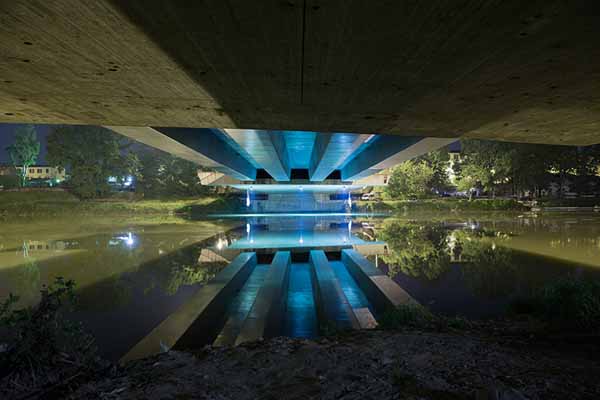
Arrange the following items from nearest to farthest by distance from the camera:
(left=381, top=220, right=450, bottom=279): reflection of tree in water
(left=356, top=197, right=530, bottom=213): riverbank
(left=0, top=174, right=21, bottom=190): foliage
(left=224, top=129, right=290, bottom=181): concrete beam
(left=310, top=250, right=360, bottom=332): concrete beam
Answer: (left=310, top=250, right=360, bottom=332): concrete beam
(left=381, top=220, right=450, bottom=279): reflection of tree in water
(left=224, top=129, right=290, bottom=181): concrete beam
(left=356, top=197, right=530, bottom=213): riverbank
(left=0, top=174, right=21, bottom=190): foliage

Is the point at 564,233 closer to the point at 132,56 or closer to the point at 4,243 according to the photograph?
the point at 132,56

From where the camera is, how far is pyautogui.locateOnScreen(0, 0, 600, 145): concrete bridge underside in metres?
2.78

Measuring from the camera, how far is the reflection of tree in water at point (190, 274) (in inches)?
334

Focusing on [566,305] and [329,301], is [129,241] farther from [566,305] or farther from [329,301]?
[566,305]

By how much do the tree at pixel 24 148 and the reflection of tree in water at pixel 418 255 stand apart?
7080 centimetres

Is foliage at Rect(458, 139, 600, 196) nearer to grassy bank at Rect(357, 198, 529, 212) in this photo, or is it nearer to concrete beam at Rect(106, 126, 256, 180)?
grassy bank at Rect(357, 198, 529, 212)

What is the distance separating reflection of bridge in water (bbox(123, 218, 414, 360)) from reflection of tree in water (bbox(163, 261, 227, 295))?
0.37m

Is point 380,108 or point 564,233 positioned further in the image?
point 564,233

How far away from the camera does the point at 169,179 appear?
5603 centimetres

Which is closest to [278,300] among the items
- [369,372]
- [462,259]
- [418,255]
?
[369,372]

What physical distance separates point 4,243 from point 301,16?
63.8 ft

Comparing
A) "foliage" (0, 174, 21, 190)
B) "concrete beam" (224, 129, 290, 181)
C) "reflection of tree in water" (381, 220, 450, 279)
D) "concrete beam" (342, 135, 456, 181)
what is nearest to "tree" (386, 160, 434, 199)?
"concrete beam" (342, 135, 456, 181)

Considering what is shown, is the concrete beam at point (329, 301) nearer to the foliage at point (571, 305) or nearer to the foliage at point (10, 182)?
the foliage at point (571, 305)

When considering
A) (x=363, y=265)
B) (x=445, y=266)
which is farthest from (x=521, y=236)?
(x=363, y=265)
